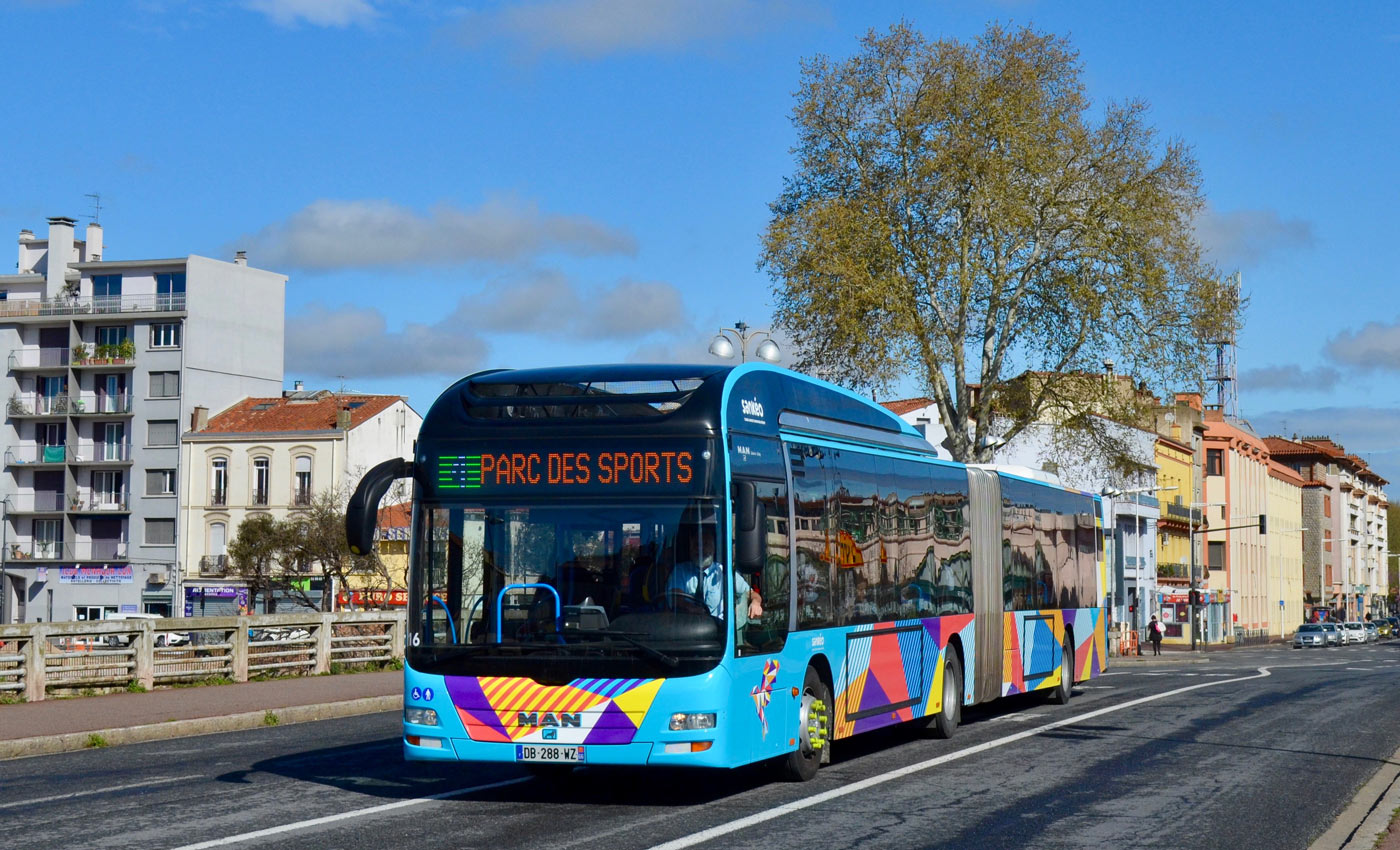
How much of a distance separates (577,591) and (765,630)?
1524 mm

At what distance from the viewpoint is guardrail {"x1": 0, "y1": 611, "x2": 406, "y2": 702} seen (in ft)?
74.6

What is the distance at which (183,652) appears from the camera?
2645cm

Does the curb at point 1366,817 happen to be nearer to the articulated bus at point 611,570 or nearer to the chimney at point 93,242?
the articulated bus at point 611,570

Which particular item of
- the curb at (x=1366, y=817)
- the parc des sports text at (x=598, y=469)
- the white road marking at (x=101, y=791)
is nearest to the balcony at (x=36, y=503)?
the white road marking at (x=101, y=791)

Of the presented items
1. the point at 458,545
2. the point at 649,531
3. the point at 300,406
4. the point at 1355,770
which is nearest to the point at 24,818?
the point at 458,545

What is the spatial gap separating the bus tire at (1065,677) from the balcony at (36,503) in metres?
75.6

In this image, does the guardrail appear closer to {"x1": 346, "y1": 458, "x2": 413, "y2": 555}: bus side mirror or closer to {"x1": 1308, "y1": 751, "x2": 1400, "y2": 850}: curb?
{"x1": 346, "y1": 458, "x2": 413, "y2": 555}: bus side mirror

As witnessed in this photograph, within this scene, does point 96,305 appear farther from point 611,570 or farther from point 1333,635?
point 611,570

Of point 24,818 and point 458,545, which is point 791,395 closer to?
point 458,545

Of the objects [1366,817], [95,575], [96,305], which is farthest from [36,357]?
[1366,817]

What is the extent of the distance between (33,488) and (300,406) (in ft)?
53.2

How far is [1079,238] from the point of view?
37469 millimetres

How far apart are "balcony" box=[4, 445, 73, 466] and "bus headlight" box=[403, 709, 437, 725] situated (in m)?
82.9

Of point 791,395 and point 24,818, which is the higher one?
point 791,395
